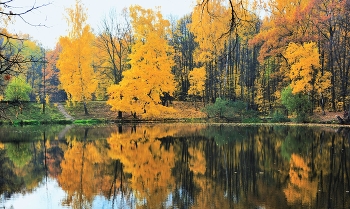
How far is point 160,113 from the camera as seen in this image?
1334 inches

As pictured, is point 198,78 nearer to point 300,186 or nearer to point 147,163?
point 147,163

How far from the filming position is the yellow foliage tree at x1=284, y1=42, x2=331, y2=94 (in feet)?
94.0

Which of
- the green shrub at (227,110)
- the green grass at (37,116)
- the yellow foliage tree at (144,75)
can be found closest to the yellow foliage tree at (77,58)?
the green grass at (37,116)

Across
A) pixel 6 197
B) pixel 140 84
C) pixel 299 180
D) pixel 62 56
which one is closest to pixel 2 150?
pixel 6 197

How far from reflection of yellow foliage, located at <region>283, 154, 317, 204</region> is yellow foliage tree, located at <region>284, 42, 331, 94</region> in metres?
18.4

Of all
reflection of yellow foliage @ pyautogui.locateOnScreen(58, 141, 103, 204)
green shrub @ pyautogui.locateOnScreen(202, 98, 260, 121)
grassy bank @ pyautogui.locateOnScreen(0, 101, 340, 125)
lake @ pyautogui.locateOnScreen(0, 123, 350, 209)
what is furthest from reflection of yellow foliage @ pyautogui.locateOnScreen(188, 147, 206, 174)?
grassy bank @ pyautogui.locateOnScreen(0, 101, 340, 125)

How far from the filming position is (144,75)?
106ft

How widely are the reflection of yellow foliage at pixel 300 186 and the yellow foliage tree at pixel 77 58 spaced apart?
27137 mm

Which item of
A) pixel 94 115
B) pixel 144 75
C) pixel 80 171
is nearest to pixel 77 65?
pixel 94 115

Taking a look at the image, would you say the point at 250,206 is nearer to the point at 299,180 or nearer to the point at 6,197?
the point at 299,180

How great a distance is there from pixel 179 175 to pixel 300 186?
3163 millimetres

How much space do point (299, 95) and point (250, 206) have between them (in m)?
24.1

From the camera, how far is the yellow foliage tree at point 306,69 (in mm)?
28641

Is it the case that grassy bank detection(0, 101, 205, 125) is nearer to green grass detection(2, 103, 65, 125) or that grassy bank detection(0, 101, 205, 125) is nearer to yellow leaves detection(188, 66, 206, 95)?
green grass detection(2, 103, 65, 125)
